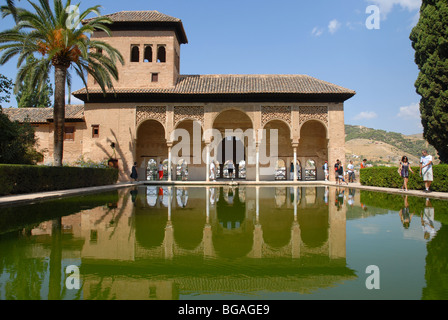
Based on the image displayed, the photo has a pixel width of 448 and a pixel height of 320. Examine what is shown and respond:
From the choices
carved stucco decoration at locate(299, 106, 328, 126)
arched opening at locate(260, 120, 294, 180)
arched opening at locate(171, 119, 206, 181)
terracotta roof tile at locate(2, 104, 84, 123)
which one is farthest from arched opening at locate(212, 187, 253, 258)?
terracotta roof tile at locate(2, 104, 84, 123)

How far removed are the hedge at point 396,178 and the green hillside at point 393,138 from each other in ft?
275

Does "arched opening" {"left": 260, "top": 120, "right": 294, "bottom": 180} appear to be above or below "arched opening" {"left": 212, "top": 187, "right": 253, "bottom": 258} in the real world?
above

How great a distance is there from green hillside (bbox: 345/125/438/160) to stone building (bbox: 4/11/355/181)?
80.2 metres

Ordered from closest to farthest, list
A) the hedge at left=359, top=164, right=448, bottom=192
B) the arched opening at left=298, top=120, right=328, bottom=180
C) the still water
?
the still water, the hedge at left=359, top=164, right=448, bottom=192, the arched opening at left=298, top=120, right=328, bottom=180

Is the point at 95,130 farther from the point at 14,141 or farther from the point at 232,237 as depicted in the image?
the point at 232,237

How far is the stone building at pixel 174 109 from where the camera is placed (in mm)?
19719

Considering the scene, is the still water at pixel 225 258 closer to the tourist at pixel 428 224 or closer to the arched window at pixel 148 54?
the tourist at pixel 428 224

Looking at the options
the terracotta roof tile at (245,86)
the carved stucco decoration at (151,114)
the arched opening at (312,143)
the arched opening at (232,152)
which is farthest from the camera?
the arched opening at (232,152)

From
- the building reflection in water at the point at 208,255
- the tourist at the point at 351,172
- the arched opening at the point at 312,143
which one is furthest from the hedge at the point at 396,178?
the building reflection in water at the point at 208,255

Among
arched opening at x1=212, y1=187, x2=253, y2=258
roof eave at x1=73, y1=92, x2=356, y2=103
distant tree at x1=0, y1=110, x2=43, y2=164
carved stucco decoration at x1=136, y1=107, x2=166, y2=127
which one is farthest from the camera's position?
carved stucco decoration at x1=136, y1=107, x2=166, y2=127

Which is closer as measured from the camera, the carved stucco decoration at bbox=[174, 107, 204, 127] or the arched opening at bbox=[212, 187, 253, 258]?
the arched opening at bbox=[212, 187, 253, 258]

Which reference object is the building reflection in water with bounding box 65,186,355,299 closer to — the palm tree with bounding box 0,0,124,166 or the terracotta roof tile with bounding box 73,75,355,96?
the palm tree with bounding box 0,0,124,166

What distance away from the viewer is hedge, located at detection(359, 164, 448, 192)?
10.4m
